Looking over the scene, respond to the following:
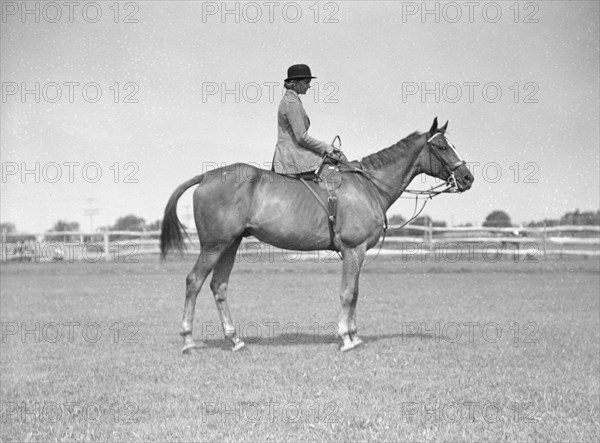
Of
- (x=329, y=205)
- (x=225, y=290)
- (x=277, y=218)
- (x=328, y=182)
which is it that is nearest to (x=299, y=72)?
(x=328, y=182)

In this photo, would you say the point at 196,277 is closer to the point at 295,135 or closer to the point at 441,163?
the point at 295,135

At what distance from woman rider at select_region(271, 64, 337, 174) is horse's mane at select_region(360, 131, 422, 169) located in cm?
113

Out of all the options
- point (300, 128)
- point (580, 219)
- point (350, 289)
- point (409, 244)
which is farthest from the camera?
point (580, 219)

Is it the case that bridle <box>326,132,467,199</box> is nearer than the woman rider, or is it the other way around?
the woman rider

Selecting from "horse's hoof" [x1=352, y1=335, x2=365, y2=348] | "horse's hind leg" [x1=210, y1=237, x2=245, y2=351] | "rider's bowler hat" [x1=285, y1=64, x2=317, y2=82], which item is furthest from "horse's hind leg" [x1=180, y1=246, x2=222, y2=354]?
"rider's bowler hat" [x1=285, y1=64, x2=317, y2=82]

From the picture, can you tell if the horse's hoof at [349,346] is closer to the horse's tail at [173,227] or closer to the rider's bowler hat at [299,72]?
the horse's tail at [173,227]

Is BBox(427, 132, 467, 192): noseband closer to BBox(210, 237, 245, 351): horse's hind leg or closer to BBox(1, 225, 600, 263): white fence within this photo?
BBox(210, 237, 245, 351): horse's hind leg

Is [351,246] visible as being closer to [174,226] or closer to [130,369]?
[174,226]

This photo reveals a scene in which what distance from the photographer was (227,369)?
26.5 ft

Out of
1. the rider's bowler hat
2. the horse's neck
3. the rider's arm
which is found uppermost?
the rider's bowler hat

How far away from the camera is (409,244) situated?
1314 inches

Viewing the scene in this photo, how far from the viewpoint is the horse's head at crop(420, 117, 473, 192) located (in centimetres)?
977

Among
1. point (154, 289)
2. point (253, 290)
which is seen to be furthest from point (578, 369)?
point (154, 289)

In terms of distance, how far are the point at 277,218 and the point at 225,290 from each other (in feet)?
4.41
